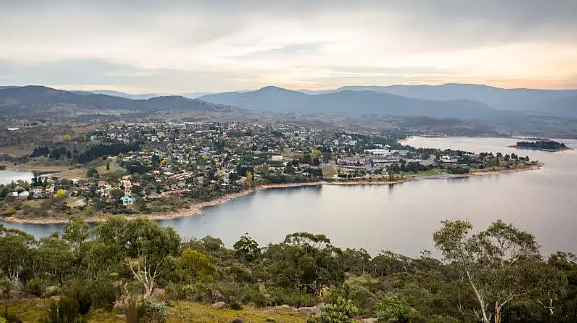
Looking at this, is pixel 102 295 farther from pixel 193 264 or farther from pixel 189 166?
pixel 189 166

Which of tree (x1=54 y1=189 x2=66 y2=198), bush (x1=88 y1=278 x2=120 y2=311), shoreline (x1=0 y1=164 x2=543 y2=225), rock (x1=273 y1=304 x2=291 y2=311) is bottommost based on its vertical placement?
shoreline (x1=0 y1=164 x2=543 y2=225)

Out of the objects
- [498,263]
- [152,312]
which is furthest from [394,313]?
[152,312]

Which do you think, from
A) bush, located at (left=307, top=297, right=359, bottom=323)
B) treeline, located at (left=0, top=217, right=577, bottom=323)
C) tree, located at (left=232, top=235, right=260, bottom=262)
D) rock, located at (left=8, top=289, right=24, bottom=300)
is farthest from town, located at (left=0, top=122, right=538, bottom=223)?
bush, located at (left=307, top=297, right=359, bottom=323)

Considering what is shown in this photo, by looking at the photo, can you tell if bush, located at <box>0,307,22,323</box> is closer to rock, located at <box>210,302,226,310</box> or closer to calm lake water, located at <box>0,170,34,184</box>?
rock, located at <box>210,302,226,310</box>

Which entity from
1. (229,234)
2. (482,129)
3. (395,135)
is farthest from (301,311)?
(482,129)

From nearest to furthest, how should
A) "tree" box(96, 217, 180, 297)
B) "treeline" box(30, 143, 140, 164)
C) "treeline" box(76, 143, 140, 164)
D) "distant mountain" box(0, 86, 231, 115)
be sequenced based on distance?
"tree" box(96, 217, 180, 297), "treeline" box(76, 143, 140, 164), "treeline" box(30, 143, 140, 164), "distant mountain" box(0, 86, 231, 115)

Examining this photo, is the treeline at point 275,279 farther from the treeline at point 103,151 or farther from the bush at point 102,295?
the treeline at point 103,151

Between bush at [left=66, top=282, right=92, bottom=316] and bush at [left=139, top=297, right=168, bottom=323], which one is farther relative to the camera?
bush at [left=66, top=282, right=92, bottom=316]
